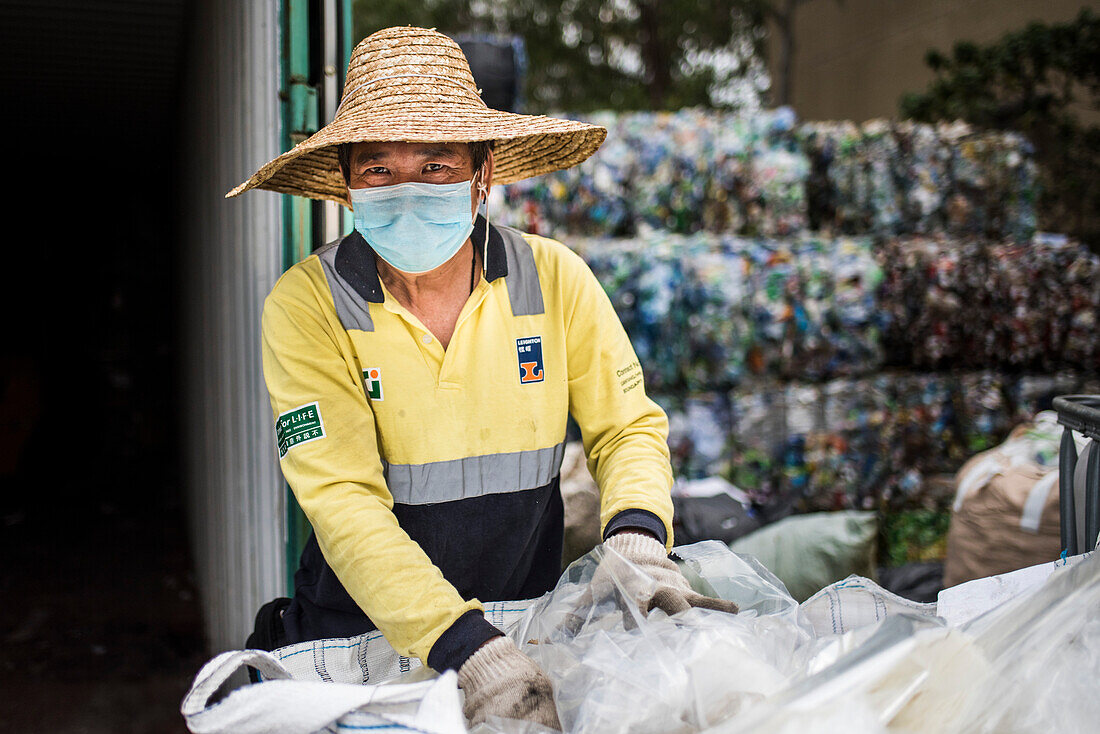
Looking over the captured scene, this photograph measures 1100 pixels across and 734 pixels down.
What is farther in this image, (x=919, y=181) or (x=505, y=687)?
(x=919, y=181)

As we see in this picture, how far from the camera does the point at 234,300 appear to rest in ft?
8.88

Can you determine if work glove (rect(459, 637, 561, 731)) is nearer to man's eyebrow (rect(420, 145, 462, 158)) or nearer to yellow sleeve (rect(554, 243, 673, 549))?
yellow sleeve (rect(554, 243, 673, 549))

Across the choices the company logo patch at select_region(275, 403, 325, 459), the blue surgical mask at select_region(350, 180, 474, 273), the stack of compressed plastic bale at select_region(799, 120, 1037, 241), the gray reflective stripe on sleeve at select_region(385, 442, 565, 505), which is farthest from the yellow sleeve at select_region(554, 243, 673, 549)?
the stack of compressed plastic bale at select_region(799, 120, 1037, 241)

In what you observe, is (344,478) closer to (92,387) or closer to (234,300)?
(234,300)

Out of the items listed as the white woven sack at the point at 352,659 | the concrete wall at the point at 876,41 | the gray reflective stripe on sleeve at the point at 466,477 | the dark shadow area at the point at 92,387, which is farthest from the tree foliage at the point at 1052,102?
the white woven sack at the point at 352,659

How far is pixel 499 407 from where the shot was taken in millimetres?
1518

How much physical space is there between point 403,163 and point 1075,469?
51.6 inches

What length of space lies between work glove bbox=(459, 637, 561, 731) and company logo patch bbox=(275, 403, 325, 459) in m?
0.45

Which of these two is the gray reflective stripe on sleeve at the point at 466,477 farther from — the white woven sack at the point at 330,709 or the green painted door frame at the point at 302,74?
the green painted door frame at the point at 302,74

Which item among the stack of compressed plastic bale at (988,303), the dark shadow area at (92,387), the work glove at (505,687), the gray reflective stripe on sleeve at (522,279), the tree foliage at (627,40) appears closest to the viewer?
the work glove at (505,687)

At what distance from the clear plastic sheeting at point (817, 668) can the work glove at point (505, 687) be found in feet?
0.08

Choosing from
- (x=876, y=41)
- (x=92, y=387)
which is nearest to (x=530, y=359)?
(x=92, y=387)

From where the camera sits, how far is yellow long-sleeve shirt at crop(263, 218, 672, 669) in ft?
4.38

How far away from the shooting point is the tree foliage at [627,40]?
39.7 ft
